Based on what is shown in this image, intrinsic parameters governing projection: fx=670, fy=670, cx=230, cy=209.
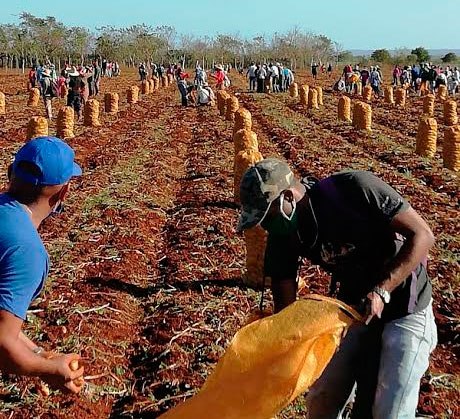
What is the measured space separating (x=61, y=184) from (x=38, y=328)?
3175 millimetres

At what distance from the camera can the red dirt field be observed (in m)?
4.63

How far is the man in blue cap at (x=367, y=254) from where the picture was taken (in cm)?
283

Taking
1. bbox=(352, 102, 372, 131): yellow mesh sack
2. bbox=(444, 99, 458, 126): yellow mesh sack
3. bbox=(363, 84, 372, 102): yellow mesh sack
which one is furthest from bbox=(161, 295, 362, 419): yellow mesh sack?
bbox=(363, 84, 372, 102): yellow mesh sack

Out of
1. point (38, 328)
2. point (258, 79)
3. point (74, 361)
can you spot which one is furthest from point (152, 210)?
point (258, 79)

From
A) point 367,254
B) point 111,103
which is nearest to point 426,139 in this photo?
point 367,254

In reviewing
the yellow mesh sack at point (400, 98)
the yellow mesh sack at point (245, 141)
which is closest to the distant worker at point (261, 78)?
the yellow mesh sack at point (400, 98)

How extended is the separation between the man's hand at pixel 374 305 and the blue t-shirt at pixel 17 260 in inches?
52.7

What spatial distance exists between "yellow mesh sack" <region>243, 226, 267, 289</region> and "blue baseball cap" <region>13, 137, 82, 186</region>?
382 centimetres

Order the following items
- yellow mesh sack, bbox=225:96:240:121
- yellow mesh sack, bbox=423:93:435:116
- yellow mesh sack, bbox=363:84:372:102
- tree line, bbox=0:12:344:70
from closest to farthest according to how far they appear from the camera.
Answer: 1. yellow mesh sack, bbox=225:96:240:121
2. yellow mesh sack, bbox=423:93:435:116
3. yellow mesh sack, bbox=363:84:372:102
4. tree line, bbox=0:12:344:70

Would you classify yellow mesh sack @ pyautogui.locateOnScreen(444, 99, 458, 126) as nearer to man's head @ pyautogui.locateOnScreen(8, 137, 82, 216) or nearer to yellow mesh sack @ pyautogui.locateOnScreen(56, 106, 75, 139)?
yellow mesh sack @ pyautogui.locateOnScreen(56, 106, 75, 139)

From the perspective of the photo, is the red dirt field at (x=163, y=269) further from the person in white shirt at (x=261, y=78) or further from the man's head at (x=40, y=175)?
the person in white shirt at (x=261, y=78)

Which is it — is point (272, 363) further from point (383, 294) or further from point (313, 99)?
point (313, 99)

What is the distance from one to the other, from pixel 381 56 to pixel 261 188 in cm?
7329

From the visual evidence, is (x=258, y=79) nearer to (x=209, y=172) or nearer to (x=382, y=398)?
(x=209, y=172)
